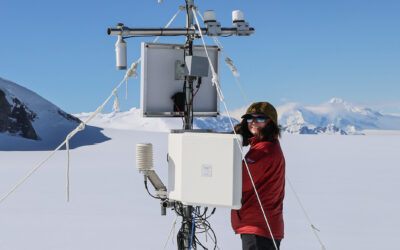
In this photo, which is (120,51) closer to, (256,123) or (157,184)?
(157,184)

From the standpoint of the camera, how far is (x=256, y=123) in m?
2.48

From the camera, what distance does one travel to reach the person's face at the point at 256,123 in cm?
245

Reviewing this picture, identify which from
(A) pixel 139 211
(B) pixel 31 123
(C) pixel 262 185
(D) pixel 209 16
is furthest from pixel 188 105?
(B) pixel 31 123

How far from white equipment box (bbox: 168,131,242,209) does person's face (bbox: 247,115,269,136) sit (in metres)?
0.13

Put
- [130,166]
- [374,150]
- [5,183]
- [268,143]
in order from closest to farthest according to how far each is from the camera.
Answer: [268,143] → [5,183] → [130,166] → [374,150]

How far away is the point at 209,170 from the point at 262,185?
307 mm

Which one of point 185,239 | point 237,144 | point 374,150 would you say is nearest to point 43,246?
point 185,239

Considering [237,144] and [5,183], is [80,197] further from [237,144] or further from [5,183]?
[237,144]

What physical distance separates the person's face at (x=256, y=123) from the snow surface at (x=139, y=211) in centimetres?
257

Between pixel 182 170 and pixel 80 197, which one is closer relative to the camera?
pixel 182 170

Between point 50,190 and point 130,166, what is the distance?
152 inches

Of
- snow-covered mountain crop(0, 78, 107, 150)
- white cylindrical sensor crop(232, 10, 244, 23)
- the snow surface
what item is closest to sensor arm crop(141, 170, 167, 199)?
white cylindrical sensor crop(232, 10, 244, 23)

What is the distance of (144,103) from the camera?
10.9 feet

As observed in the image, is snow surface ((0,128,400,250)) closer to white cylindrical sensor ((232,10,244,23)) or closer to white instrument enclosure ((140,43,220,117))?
white instrument enclosure ((140,43,220,117))
